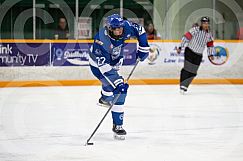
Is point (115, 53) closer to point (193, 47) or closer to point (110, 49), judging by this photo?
point (110, 49)

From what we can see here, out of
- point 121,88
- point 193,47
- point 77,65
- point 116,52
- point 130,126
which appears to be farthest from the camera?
point 77,65

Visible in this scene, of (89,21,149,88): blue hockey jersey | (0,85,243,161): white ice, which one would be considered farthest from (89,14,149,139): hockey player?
(0,85,243,161): white ice

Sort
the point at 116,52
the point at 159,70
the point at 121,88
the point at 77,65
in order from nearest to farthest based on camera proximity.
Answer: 1. the point at 121,88
2. the point at 116,52
3. the point at 77,65
4. the point at 159,70

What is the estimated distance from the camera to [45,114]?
305 inches

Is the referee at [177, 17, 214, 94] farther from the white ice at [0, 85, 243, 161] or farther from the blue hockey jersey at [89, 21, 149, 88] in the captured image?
the blue hockey jersey at [89, 21, 149, 88]

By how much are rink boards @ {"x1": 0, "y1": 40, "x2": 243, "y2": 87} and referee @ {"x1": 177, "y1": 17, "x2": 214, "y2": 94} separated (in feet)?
4.85

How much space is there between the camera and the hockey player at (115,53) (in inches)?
230

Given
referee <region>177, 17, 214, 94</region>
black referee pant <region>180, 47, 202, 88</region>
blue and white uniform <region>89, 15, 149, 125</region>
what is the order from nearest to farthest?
blue and white uniform <region>89, 15, 149, 125</region>
referee <region>177, 17, 214, 94</region>
black referee pant <region>180, 47, 202, 88</region>

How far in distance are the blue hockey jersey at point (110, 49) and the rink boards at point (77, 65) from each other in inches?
224

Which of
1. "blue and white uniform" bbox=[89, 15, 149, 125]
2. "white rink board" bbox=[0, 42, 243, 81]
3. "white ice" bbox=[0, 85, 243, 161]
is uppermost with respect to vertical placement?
"blue and white uniform" bbox=[89, 15, 149, 125]

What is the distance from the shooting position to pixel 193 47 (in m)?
11.2

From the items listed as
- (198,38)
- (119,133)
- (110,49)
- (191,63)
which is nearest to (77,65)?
(191,63)

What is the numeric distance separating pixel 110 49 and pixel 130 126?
3.52 ft

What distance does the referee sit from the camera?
10971 millimetres
